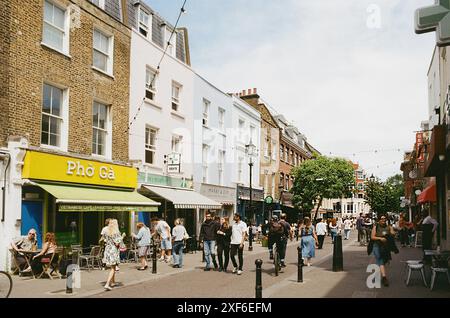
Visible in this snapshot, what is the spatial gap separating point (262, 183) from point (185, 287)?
85.2 ft

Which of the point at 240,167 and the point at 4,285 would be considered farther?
the point at 240,167

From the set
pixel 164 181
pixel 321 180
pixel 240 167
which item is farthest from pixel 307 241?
pixel 321 180

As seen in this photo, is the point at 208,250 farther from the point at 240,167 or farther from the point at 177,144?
the point at 240,167

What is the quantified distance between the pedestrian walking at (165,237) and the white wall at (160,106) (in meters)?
3.95

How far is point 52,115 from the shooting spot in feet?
51.3

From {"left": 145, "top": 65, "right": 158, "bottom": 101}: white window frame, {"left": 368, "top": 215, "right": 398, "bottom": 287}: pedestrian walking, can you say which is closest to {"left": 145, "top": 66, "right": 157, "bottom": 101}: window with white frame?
{"left": 145, "top": 65, "right": 158, "bottom": 101}: white window frame

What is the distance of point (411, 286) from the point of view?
1171cm

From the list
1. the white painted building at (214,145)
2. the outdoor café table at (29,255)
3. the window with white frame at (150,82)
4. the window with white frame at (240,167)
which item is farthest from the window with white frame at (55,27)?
the window with white frame at (240,167)

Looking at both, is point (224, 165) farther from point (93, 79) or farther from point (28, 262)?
point (28, 262)

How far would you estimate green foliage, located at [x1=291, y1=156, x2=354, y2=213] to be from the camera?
41.4 metres

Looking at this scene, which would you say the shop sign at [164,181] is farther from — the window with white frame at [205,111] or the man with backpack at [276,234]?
the man with backpack at [276,234]

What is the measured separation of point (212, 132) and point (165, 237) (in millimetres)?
11317

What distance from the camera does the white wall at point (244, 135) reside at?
31516 millimetres
